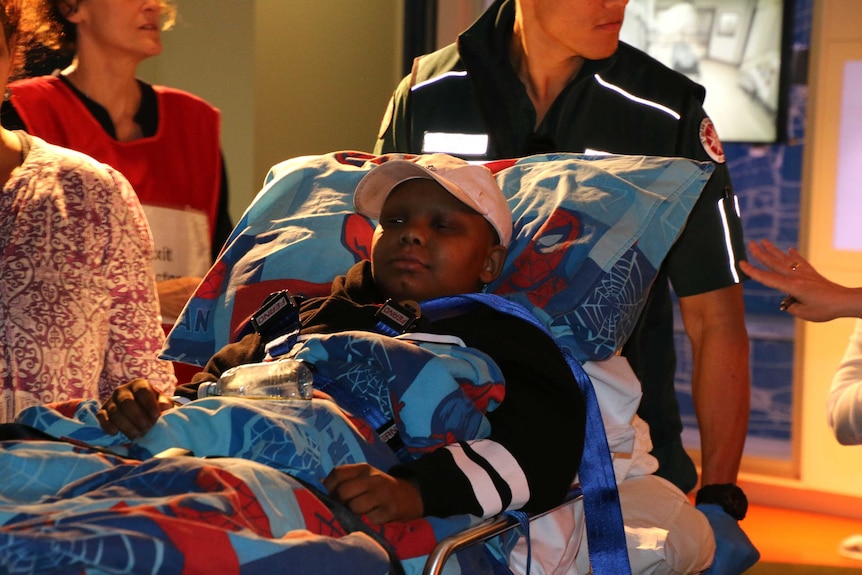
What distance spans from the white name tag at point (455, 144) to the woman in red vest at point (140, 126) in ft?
2.24

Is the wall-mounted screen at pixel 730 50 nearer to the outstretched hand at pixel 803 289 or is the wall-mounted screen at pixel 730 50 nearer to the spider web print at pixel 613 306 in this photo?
the outstretched hand at pixel 803 289

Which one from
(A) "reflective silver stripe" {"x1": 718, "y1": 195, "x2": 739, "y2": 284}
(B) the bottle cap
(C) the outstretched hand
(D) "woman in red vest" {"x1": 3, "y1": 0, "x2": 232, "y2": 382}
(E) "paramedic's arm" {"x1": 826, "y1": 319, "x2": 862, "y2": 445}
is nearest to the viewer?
(B) the bottle cap

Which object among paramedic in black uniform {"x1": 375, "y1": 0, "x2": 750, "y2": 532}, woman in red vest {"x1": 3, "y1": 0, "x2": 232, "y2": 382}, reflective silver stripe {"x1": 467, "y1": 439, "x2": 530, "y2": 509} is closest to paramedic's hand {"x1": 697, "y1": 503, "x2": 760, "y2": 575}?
paramedic in black uniform {"x1": 375, "y1": 0, "x2": 750, "y2": 532}

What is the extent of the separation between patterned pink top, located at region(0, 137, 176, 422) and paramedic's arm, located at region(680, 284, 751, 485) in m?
1.03

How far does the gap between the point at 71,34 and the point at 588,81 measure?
4.15ft

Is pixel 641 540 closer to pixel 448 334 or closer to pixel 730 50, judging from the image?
pixel 448 334

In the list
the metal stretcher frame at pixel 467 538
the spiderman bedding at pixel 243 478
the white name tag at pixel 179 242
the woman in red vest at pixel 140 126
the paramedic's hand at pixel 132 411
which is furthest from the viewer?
the white name tag at pixel 179 242

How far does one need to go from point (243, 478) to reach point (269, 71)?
3.02 meters

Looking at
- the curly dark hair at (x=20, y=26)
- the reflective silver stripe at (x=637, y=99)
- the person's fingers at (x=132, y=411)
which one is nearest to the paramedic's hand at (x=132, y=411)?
the person's fingers at (x=132, y=411)

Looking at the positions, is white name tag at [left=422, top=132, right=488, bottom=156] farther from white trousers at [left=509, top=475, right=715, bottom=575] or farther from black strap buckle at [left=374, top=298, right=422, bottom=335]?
white trousers at [left=509, top=475, right=715, bottom=575]

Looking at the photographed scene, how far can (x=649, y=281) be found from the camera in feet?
6.25

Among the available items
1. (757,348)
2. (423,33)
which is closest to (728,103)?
(423,33)

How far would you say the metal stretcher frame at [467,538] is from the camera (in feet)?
4.29

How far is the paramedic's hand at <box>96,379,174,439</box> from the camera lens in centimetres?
142
